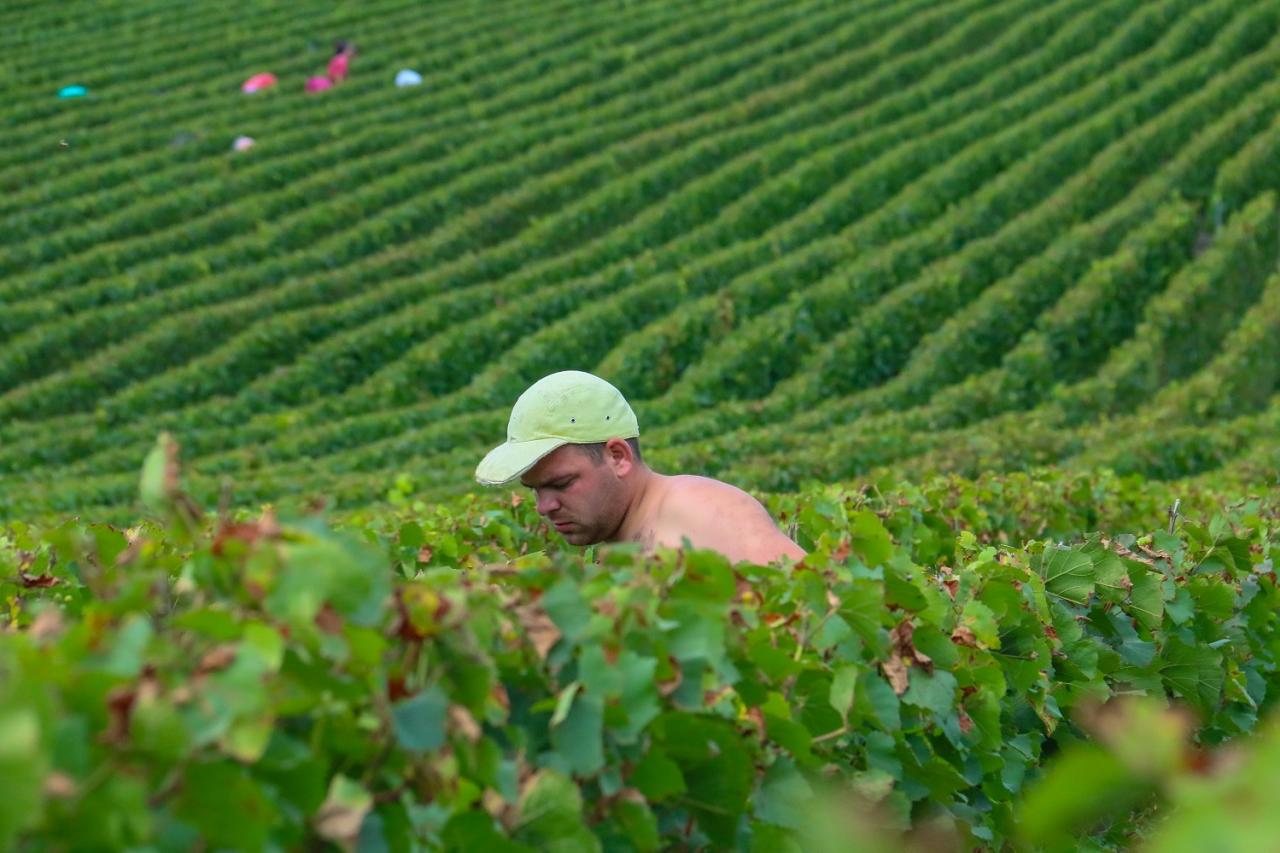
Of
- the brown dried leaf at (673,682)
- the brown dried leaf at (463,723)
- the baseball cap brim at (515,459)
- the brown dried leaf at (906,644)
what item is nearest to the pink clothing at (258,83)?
the baseball cap brim at (515,459)

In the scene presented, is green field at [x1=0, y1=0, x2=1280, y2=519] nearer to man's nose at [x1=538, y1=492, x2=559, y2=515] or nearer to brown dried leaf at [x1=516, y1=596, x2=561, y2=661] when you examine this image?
man's nose at [x1=538, y1=492, x2=559, y2=515]

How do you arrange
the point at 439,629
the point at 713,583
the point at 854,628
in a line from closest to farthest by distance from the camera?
the point at 439,629, the point at 713,583, the point at 854,628

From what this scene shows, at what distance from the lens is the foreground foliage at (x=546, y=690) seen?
173cm

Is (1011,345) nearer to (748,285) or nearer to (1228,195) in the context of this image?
(748,285)

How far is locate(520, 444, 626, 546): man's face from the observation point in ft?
14.1

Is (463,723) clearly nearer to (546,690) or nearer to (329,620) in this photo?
(329,620)

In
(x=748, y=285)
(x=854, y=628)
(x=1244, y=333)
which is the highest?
(x=854, y=628)

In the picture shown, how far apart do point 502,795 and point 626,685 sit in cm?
30

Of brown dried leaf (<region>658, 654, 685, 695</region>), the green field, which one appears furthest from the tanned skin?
the green field

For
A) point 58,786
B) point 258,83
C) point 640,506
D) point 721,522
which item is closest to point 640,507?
point 640,506

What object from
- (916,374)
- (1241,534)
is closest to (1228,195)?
(916,374)

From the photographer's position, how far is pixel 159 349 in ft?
63.2

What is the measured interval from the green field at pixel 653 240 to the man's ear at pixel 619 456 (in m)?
8.68

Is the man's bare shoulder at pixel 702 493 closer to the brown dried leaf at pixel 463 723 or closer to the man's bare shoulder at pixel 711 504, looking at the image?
the man's bare shoulder at pixel 711 504
